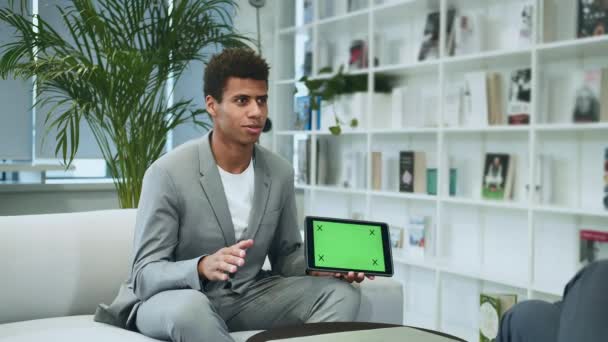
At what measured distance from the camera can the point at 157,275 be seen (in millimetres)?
1919

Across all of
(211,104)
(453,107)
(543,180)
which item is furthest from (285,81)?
(211,104)

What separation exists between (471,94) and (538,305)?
234cm

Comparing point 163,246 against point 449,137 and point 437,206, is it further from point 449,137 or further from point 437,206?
point 449,137

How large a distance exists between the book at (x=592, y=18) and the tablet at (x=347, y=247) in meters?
1.66

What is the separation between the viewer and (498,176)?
3523 mm

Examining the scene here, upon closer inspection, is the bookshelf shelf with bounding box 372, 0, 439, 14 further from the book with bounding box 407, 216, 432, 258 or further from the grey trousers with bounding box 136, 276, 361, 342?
the grey trousers with bounding box 136, 276, 361, 342

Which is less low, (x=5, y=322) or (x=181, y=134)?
(x=181, y=134)

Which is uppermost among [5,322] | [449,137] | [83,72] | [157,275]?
[83,72]

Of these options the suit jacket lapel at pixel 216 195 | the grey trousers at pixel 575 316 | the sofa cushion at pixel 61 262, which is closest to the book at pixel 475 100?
the suit jacket lapel at pixel 216 195

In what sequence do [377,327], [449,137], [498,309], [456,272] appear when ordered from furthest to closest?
[449,137] → [456,272] → [498,309] → [377,327]

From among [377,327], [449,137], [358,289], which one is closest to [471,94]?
[449,137]

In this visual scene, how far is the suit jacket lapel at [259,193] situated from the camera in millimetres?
2182

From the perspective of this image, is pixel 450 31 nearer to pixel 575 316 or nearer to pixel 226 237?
pixel 226 237

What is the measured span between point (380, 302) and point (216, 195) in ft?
2.17
